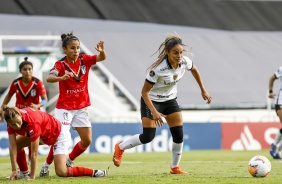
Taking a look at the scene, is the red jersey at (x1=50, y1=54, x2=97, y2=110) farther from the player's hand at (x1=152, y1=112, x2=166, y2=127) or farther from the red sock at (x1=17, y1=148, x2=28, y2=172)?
the player's hand at (x1=152, y1=112, x2=166, y2=127)

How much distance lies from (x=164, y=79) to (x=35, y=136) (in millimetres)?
2206

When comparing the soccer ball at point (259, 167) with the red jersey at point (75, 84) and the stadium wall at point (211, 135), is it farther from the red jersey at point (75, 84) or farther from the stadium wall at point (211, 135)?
the stadium wall at point (211, 135)

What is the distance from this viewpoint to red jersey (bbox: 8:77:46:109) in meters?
15.4

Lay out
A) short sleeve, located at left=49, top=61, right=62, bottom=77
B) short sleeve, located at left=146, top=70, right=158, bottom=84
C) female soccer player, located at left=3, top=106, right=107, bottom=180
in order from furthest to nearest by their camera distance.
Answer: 1. short sleeve, located at left=49, top=61, right=62, bottom=77
2. short sleeve, located at left=146, top=70, right=158, bottom=84
3. female soccer player, located at left=3, top=106, right=107, bottom=180

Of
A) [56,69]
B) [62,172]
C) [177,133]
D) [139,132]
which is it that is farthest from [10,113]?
[139,132]

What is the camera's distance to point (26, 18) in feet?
98.5

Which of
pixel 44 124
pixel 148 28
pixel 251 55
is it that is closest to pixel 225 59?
pixel 251 55

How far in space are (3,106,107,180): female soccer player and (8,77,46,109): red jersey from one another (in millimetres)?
3185

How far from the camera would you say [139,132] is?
2328cm

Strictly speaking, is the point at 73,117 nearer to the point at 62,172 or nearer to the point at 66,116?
the point at 66,116

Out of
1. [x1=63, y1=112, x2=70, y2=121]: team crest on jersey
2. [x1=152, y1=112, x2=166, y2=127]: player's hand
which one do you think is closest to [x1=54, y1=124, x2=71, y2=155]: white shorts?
[x1=63, y1=112, x2=70, y2=121]: team crest on jersey

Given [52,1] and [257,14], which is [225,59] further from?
[52,1]

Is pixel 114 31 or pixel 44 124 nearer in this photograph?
pixel 44 124

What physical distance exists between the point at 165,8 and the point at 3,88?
8592 mm
